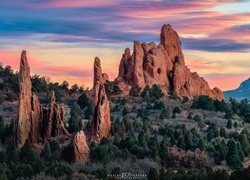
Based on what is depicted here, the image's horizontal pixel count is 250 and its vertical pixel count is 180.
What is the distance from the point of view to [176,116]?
3228 inches

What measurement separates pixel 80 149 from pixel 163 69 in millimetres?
55980

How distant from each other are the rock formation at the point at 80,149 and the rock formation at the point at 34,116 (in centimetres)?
611

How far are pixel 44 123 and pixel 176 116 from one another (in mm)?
26683

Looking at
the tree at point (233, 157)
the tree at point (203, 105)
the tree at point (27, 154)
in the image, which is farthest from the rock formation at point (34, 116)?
the tree at point (203, 105)

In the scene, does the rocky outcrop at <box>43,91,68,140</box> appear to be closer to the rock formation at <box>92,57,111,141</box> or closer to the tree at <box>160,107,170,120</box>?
the rock formation at <box>92,57,111,141</box>

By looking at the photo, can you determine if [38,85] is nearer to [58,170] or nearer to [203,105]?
[203,105]

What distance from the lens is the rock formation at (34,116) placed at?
5634 centimetres

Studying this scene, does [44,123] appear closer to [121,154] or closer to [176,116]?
[121,154]

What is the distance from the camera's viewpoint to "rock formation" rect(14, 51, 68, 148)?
56344 millimetres

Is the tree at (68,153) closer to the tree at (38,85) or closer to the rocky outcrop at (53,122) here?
the rocky outcrop at (53,122)

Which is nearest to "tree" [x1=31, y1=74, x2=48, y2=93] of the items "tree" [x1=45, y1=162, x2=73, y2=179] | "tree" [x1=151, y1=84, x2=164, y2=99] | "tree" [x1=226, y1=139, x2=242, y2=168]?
"tree" [x1=151, y1=84, x2=164, y2=99]

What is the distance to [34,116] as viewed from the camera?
187 feet

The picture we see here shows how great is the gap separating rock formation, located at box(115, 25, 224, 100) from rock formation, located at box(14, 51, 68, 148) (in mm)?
41561

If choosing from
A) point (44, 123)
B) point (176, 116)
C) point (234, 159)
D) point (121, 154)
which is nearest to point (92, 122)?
point (44, 123)
